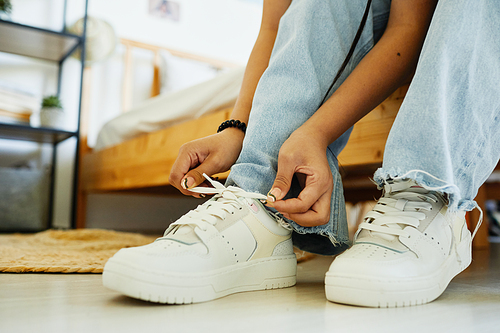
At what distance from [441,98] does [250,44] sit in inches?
101

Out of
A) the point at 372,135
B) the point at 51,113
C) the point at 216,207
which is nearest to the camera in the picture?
the point at 216,207

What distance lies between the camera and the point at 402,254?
418mm

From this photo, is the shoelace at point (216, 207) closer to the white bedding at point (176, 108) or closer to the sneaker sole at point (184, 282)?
the sneaker sole at point (184, 282)

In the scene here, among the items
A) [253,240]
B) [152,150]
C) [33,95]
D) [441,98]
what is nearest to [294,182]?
[253,240]

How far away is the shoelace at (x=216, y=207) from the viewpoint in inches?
17.6

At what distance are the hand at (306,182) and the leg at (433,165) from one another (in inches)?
2.2

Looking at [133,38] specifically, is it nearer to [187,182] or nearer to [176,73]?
[176,73]

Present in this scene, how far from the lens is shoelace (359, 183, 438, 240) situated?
1.44ft

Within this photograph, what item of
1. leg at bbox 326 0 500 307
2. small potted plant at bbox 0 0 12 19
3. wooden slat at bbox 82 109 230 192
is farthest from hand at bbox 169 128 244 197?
small potted plant at bbox 0 0 12 19

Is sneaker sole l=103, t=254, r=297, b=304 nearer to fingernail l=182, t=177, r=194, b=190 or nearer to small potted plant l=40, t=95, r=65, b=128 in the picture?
fingernail l=182, t=177, r=194, b=190

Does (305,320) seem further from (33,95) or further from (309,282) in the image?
(33,95)

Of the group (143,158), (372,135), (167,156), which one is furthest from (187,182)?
(143,158)

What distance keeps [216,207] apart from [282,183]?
8cm

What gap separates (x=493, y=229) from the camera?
222cm
